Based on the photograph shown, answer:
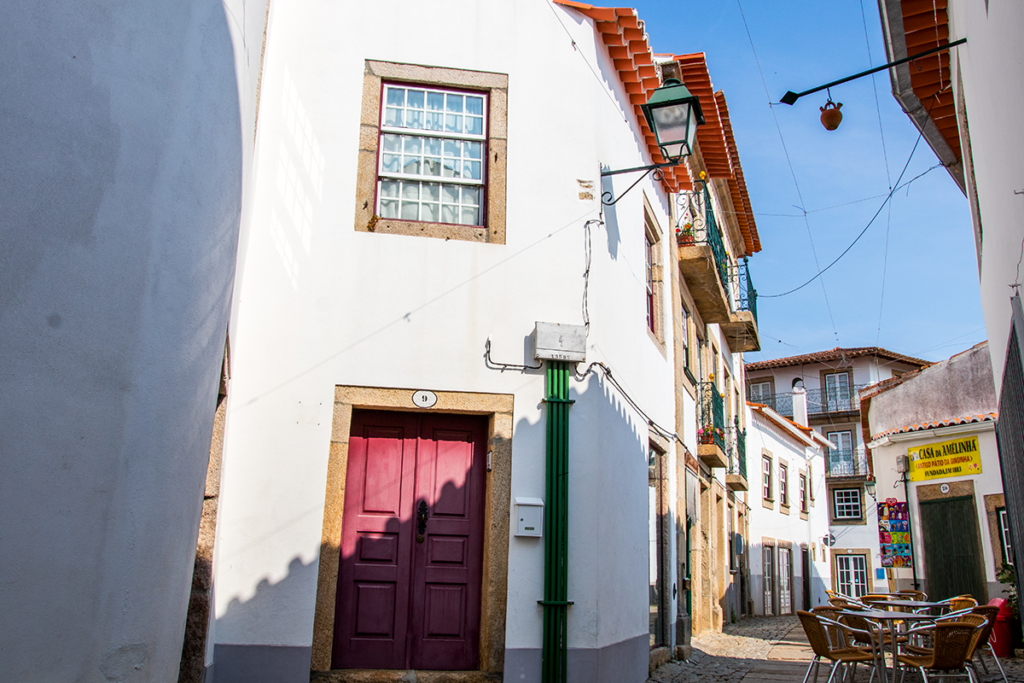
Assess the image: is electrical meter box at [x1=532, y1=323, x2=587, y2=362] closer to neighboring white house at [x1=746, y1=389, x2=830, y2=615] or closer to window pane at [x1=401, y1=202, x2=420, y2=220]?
window pane at [x1=401, y1=202, x2=420, y2=220]

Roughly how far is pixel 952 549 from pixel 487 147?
11319 millimetres

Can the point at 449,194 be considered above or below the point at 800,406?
below

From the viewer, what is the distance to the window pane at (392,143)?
7.38 meters

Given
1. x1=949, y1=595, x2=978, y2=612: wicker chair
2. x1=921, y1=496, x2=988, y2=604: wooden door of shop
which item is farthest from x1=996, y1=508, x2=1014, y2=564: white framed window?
x1=949, y1=595, x2=978, y2=612: wicker chair

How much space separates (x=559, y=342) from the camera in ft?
23.2

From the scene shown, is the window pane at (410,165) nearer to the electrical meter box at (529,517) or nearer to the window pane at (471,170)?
the window pane at (471,170)

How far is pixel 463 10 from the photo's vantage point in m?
7.69

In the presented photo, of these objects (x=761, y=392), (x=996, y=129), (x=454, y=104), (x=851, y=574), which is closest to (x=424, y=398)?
(x=454, y=104)

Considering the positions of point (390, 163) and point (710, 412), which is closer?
point (390, 163)

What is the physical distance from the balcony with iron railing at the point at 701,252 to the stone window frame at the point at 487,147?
5523 millimetres

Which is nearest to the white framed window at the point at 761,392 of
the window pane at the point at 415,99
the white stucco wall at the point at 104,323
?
the window pane at the point at 415,99

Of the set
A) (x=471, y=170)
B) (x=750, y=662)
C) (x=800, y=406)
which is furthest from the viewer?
(x=800, y=406)

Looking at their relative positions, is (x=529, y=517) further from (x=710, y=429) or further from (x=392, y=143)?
(x=710, y=429)

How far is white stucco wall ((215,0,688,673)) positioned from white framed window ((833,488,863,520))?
2759cm
